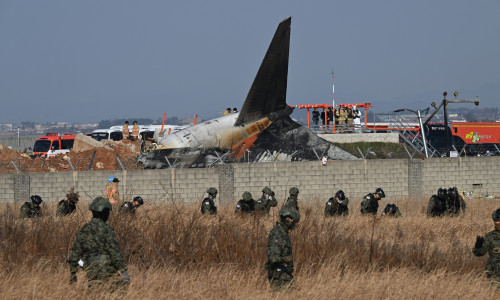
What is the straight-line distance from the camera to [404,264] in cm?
1315

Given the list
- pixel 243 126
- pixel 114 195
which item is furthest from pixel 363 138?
pixel 114 195

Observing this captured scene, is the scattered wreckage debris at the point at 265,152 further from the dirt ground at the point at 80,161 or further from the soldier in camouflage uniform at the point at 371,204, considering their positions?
the soldier in camouflage uniform at the point at 371,204

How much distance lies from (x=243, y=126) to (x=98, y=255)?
2222 centimetres

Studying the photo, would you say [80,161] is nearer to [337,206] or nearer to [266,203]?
[266,203]

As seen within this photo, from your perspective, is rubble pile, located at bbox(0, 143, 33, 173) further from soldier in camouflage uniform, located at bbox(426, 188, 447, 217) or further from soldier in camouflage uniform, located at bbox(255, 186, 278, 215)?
soldier in camouflage uniform, located at bbox(426, 188, 447, 217)

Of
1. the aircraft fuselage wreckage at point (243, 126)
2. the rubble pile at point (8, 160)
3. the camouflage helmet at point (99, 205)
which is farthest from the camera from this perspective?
the aircraft fuselage wreckage at point (243, 126)

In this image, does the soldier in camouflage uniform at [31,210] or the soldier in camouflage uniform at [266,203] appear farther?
the soldier in camouflage uniform at [266,203]

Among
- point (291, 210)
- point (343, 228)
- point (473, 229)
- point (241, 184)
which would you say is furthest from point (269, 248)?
point (241, 184)

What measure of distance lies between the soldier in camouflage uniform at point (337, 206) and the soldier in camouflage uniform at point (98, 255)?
10.3 meters

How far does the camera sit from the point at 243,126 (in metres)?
31.8

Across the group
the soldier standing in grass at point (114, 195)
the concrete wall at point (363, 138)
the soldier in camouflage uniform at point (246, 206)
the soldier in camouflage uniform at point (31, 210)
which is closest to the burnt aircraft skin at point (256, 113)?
the concrete wall at point (363, 138)

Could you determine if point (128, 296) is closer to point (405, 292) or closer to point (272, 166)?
point (405, 292)

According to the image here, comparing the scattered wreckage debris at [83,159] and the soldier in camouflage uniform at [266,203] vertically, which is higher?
the scattered wreckage debris at [83,159]

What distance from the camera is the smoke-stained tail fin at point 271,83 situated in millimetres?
30578
